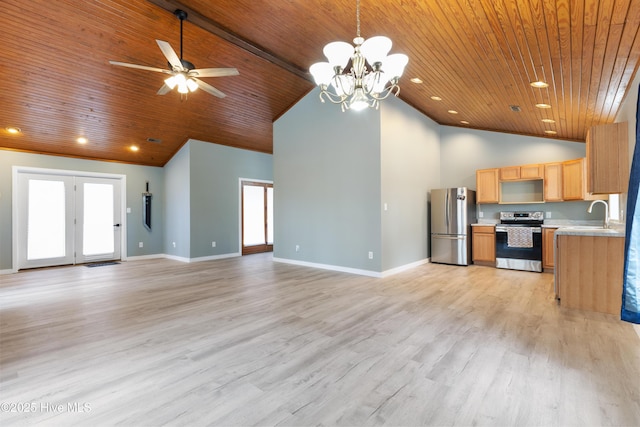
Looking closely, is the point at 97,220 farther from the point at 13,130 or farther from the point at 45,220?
the point at 13,130

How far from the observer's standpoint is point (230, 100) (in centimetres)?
589

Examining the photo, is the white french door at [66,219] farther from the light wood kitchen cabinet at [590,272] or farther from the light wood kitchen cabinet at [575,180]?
the light wood kitchen cabinet at [575,180]

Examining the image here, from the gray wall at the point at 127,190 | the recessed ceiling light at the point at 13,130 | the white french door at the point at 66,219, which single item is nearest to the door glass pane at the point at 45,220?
the white french door at the point at 66,219

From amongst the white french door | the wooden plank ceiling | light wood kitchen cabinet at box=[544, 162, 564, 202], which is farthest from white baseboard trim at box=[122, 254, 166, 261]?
light wood kitchen cabinet at box=[544, 162, 564, 202]

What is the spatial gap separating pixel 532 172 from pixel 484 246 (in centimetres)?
167

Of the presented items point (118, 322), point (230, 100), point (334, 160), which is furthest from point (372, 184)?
point (118, 322)

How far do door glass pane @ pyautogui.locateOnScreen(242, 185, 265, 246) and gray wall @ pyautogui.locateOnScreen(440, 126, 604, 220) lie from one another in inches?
194

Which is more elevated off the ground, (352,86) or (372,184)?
(352,86)

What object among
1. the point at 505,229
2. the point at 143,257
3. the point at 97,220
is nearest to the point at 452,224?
the point at 505,229

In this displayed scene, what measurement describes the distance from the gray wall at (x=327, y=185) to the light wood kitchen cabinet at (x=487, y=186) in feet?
8.74

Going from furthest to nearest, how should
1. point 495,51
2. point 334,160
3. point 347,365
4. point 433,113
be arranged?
point 433,113, point 334,160, point 495,51, point 347,365

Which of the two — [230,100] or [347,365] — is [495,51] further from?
[230,100]

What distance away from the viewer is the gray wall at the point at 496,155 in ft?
19.2

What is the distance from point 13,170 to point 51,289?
324 cm
